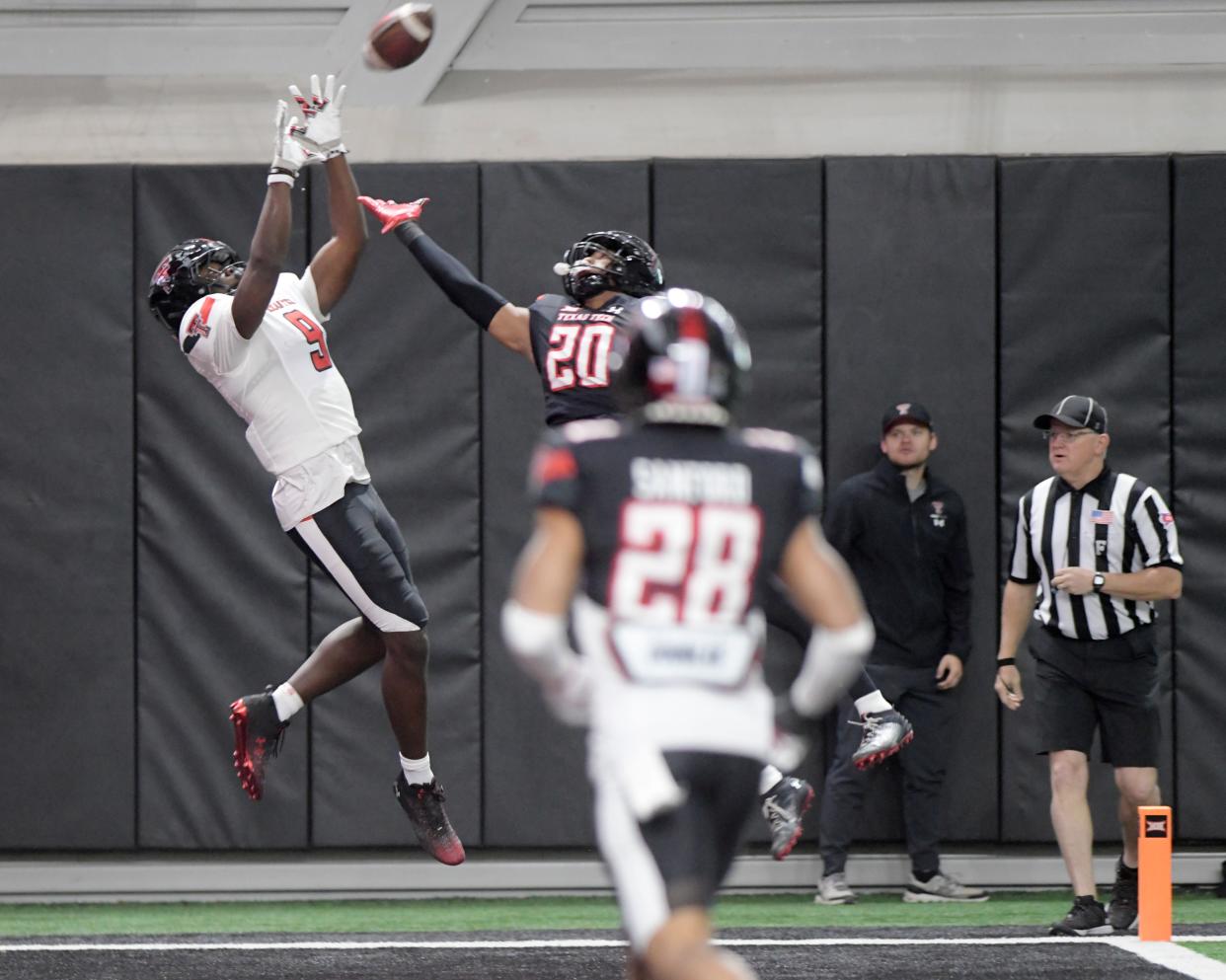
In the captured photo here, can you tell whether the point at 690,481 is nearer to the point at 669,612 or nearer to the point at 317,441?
the point at 669,612

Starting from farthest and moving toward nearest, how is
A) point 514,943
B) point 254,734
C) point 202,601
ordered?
point 202,601 → point 514,943 → point 254,734

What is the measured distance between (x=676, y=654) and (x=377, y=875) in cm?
559

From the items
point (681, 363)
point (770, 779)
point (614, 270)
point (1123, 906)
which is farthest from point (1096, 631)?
point (681, 363)

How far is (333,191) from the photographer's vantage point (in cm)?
564

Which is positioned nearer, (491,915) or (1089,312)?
(491,915)

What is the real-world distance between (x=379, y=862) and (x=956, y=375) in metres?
3.75

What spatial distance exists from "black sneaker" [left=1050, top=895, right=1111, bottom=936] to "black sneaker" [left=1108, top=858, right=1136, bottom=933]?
0.10m

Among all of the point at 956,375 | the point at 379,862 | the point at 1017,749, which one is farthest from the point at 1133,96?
the point at 379,862

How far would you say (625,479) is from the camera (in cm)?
323

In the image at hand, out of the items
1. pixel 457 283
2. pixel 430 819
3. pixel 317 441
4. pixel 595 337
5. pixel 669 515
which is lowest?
pixel 430 819

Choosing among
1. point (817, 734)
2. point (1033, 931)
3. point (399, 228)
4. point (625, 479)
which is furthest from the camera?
point (817, 734)

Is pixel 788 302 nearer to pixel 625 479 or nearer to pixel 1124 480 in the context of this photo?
pixel 1124 480

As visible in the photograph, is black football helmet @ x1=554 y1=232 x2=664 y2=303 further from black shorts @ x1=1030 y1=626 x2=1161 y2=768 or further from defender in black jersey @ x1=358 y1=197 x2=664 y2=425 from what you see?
black shorts @ x1=1030 y1=626 x2=1161 y2=768

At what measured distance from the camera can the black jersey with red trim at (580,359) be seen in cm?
548
